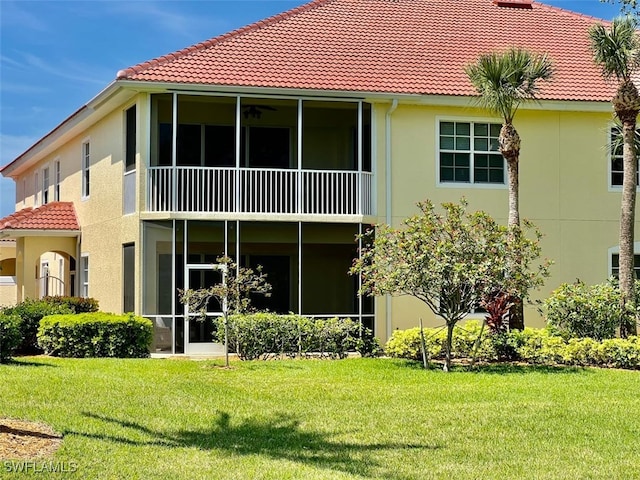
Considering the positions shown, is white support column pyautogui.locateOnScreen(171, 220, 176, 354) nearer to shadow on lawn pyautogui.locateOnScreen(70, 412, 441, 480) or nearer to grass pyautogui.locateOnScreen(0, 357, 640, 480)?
grass pyautogui.locateOnScreen(0, 357, 640, 480)

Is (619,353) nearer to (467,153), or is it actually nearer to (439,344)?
(439,344)

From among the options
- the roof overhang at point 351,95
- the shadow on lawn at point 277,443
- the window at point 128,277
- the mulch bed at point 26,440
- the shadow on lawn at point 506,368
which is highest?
the roof overhang at point 351,95

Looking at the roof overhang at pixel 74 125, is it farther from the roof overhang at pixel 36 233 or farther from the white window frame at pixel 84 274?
the white window frame at pixel 84 274

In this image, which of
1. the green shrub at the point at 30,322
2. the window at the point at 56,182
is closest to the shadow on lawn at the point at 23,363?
the green shrub at the point at 30,322

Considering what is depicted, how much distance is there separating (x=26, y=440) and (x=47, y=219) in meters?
17.2

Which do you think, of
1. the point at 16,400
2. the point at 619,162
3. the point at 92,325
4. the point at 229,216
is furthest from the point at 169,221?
the point at 619,162

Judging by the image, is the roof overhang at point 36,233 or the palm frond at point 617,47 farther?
the roof overhang at point 36,233

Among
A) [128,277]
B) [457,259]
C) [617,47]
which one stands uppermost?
[617,47]

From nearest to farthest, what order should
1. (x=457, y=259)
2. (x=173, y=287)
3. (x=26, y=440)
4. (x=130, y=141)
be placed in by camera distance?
(x=26, y=440), (x=457, y=259), (x=173, y=287), (x=130, y=141)

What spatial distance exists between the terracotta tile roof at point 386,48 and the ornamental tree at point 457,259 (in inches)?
225

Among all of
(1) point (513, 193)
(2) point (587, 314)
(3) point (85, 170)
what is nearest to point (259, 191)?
(1) point (513, 193)

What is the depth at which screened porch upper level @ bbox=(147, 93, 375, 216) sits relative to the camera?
20469 millimetres

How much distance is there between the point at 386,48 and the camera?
2334 centimetres

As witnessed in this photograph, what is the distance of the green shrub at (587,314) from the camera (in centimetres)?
1838
